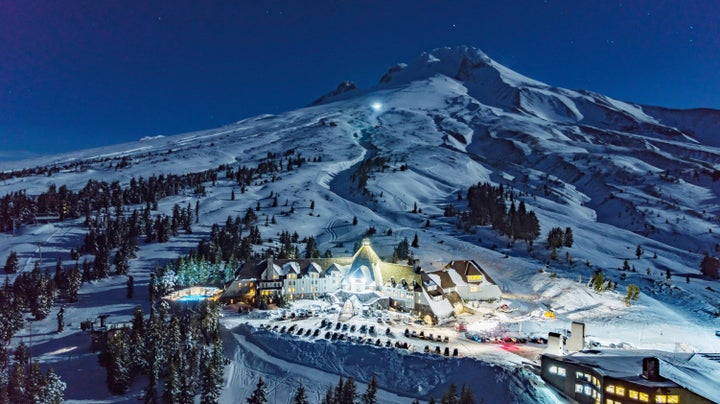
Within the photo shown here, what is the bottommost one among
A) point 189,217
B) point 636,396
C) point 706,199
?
point 636,396

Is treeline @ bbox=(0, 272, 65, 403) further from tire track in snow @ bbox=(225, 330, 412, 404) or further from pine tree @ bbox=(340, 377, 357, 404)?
pine tree @ bbox=(340, 377, 357, 404)

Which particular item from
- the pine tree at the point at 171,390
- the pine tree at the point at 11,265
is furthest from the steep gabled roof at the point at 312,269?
the pine tree at the point at 11,265

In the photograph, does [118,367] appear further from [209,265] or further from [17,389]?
[209,265]

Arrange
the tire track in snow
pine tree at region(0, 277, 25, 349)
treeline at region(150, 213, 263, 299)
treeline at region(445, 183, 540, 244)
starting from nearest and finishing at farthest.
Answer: the tire track in snow → pine tree at region(0, 277, 25, 349) → treeline at region(150, 213, 263, 299) → treeline at region(445, 183, 540, 244)

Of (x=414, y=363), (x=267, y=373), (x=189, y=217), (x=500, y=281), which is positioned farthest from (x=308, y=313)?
(x=189, y=217)

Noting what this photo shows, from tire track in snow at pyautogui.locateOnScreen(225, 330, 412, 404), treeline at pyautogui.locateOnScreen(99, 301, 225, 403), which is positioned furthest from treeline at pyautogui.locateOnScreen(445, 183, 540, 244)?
treeline at pyautogui.locateOnScreen(99, 301, 225, 403)

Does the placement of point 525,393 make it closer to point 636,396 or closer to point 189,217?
point 636,396
